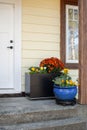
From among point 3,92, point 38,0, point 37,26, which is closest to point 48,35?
point 37,26

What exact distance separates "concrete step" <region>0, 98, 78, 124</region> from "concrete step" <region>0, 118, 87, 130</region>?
3.4 inches

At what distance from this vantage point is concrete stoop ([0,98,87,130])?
3521 mm

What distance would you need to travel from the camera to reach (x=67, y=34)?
5.55m

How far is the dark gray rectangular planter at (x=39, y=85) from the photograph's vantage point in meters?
4.65

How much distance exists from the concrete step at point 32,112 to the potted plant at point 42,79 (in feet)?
1.75

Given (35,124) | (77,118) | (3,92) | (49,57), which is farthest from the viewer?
(49,57)

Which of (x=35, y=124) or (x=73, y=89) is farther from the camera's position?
(x=73, y=89)

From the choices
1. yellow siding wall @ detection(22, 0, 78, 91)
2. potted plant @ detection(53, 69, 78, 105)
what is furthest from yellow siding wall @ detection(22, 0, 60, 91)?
potted plant @ detection(53, 69, 78, 105)

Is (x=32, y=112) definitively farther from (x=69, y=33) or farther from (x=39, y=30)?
(x=69, y=33)

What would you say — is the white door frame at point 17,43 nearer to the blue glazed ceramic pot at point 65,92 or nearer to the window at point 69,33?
the window at point 69,33

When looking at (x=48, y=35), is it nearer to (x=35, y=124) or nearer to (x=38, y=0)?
(x=38, y=0)

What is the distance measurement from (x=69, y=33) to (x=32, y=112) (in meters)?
2.48

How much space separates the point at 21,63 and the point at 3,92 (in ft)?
2.28

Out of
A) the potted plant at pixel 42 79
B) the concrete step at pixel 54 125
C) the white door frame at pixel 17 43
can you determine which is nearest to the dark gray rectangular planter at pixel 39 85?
the potted plant at pixel 42 79
